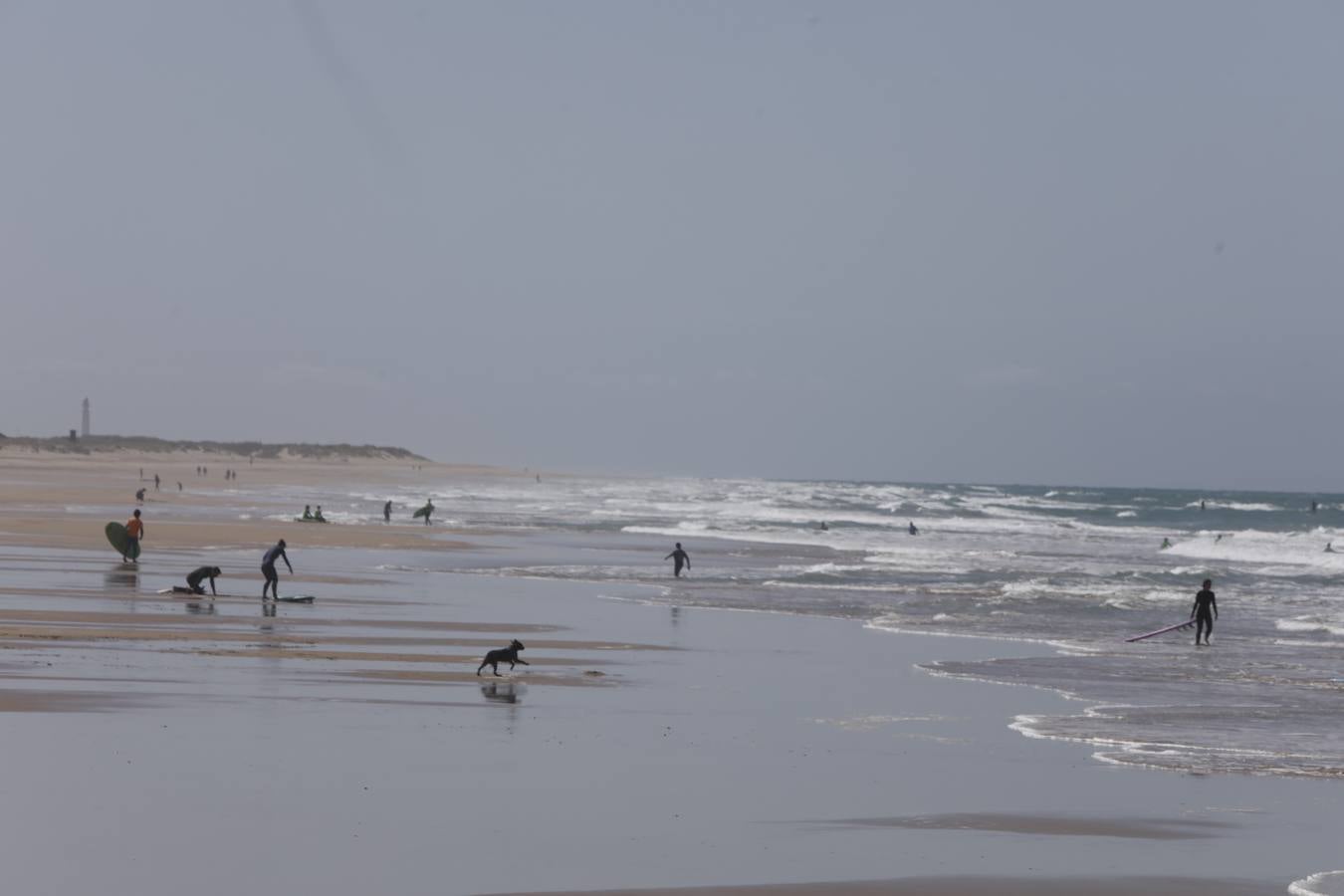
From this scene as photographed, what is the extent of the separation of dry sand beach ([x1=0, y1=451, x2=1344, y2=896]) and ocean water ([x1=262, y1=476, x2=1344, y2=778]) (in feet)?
4.14

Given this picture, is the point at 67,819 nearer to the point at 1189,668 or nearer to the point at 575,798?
the point at 575,798

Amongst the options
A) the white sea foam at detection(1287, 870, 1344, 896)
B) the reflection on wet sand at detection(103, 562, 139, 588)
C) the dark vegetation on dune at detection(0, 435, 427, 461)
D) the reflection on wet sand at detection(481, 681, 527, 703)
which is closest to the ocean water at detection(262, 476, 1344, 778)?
the white sea foam at detection(1287, 870, 1344, 896)

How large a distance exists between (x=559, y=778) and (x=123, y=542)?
21.3 meters

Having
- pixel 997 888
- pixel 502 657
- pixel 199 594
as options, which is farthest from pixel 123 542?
pixel 997 888

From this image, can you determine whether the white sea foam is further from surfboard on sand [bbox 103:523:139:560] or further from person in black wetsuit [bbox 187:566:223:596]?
surfboard on sand [bbox 103:523:139:560]

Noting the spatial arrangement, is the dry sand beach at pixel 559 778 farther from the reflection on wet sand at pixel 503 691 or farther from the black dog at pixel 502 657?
the black dog at pixel 502 657

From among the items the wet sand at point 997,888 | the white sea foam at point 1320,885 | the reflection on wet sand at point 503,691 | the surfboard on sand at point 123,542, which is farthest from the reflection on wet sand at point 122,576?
the white sea foam at point 1320,885

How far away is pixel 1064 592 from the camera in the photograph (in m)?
33.2

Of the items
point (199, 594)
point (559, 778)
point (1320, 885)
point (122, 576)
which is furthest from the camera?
point (122, 576)

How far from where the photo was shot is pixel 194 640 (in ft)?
60.5

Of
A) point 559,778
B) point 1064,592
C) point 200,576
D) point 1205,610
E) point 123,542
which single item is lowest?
point 1064,592

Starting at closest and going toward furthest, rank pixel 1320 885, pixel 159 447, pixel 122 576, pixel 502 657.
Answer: pixel 1320 885 < pixel 502 657 < pixel 122 576 < pixel 159 447

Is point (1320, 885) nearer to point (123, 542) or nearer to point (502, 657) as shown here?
point (502, 657)

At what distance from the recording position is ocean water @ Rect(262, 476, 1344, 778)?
1523 cm
